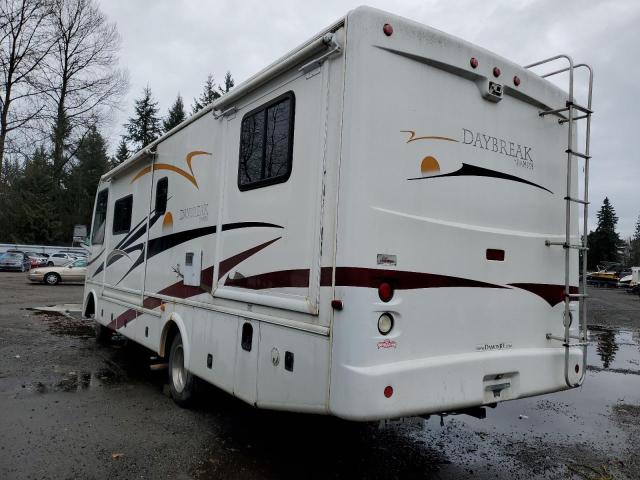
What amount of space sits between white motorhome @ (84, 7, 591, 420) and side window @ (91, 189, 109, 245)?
4231mm

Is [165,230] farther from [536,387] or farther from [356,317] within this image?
[536,387]

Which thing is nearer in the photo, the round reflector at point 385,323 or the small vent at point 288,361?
the round reflector at point 385,323

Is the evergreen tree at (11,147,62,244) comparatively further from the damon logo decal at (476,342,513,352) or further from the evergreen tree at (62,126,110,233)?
the damon logo decal at (476,342,513,352)

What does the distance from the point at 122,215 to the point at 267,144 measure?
4.29 m

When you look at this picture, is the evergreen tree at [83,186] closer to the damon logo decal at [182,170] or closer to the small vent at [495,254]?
the damon logo decal at [182,170]

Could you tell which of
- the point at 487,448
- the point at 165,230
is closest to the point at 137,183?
the point at 165,230

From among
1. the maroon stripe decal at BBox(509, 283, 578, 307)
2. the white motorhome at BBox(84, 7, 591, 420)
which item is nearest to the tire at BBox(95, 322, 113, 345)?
the white motorhome at BBox(84, 7, 591, 420)

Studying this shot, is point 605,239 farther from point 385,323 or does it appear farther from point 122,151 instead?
point 385,323

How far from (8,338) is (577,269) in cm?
954

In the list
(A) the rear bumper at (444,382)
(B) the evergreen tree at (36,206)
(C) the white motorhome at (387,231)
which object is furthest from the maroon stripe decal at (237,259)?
(B) the evergreen tree at (36,206)

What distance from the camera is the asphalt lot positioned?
4.12 metres

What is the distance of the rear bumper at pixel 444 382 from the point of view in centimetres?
315

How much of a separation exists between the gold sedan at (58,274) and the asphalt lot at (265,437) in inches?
718

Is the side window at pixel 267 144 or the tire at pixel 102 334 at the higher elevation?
the side window at pixel 267 144
